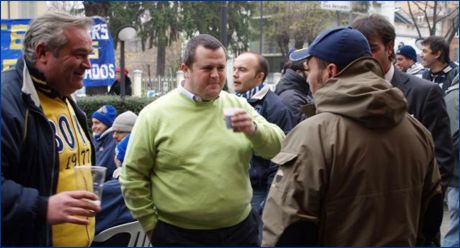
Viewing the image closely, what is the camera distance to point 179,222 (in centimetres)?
327

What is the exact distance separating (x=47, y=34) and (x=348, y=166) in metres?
1.40

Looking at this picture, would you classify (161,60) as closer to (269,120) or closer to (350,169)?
(269,120)

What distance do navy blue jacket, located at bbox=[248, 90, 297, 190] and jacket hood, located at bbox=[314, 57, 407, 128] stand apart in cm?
197

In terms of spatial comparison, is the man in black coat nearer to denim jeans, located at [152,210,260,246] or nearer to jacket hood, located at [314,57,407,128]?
jacket hood, located at [314,57,407,128]

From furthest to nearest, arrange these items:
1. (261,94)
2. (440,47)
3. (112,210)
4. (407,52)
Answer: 1. (407,52)
2. (440,47)
3. (261,94)
4. (112,210)

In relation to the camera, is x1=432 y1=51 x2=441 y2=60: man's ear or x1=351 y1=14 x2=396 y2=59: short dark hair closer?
x1=351 y1=14 x2=396 y2=59: short dark hair

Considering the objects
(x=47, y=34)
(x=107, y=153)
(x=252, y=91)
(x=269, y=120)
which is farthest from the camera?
(x=107, y=153)

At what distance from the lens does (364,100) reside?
2402 mm

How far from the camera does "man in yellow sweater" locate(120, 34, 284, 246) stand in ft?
10.5

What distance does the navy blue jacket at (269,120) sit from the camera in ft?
14.8

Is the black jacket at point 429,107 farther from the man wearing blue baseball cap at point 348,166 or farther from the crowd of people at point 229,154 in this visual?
the man wearing blue baseball cap at point 348,166

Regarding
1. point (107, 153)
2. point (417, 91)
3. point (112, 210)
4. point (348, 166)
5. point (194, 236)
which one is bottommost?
point (112, 210)

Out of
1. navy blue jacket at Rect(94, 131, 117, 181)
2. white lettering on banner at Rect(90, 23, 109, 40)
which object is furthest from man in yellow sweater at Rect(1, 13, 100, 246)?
white lettering on banner at Rect(90, 23, 109, 40)

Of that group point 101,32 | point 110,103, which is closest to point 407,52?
point 101,32
